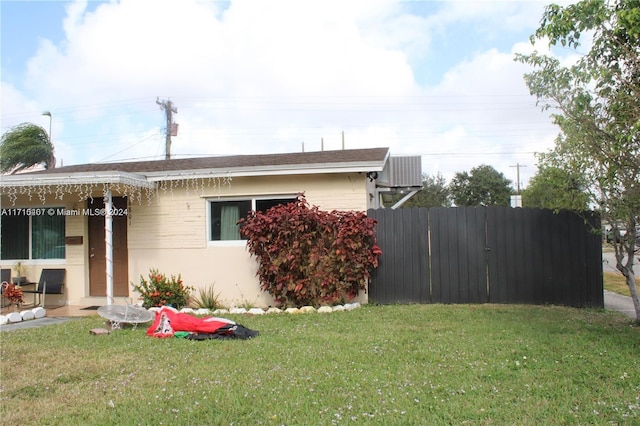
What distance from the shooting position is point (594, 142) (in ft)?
18.3

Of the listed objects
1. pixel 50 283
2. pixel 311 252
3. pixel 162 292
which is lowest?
pixel 162 292

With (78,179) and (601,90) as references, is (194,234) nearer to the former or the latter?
(78,179)

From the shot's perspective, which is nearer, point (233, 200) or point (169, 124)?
point (233, 200)

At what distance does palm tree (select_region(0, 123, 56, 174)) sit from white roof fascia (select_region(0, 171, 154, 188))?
12278mm

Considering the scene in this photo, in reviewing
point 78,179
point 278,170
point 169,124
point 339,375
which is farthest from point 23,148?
point 339,375

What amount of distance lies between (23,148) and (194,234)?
48.3 feet

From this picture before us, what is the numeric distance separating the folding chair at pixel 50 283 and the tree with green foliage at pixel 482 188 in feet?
131

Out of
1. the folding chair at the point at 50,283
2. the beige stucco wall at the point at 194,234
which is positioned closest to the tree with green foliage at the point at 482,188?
the beige stucco wall at the point at 194,234

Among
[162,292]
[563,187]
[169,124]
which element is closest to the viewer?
[563,187]

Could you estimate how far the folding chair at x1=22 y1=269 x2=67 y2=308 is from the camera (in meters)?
9.66

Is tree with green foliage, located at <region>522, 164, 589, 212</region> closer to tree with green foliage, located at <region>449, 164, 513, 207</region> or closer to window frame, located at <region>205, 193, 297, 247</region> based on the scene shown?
window frame, located at <region>205, 193, 297, 247</region>

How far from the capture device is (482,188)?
4456cm

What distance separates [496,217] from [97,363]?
282 inches

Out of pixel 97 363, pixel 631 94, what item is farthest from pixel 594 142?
pixel 97 363
